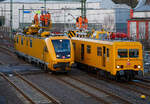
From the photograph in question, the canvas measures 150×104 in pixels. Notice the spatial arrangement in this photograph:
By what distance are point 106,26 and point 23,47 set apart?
33.5m

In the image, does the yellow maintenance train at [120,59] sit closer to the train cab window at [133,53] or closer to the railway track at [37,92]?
the train cab window at [133,53]

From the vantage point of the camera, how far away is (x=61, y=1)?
8119 cm

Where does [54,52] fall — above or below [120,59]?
above

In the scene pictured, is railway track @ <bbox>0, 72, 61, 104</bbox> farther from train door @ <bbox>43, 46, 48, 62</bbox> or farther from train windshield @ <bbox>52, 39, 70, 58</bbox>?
train windshield @ <bbox>52, 39, 70, 58</bbox>

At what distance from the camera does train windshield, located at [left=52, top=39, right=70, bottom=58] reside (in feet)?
77.0

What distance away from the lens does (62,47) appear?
23844 millimetres

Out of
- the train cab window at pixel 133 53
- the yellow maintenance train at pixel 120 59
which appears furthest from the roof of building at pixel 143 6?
the train cab window at pixel 133 53

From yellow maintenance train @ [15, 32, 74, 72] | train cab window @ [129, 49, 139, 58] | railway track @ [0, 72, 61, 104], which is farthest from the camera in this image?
yellow maintenance train @ [15, 32, 74, 72]

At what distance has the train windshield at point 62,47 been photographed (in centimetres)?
2347

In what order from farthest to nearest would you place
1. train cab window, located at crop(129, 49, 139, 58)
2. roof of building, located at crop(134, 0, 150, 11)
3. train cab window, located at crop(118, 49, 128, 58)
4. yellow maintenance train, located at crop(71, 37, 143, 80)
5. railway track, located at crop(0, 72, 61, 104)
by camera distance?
1. roof of building, located at crop(134, 0, 150, 11)
2. train cab window, located at crop(129, 49, 139, 58)
3. train cab window, located at crop(118, 49, 128, 58)
4. yellow maintenance train, located at crop(71, 37, 143, 80)
5. railway track, located at crop(0, 72, 61, 104)

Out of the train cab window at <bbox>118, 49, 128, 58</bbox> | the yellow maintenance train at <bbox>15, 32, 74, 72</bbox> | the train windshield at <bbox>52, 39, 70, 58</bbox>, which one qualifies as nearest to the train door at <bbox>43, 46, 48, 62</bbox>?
the yellow maintenance train at <bbox>15, 32, 74, 72</bbox>

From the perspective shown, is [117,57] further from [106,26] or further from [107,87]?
[106,26]

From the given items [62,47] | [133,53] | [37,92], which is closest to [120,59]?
[133,53]

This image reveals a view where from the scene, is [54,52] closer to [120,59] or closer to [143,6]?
[120,59]
